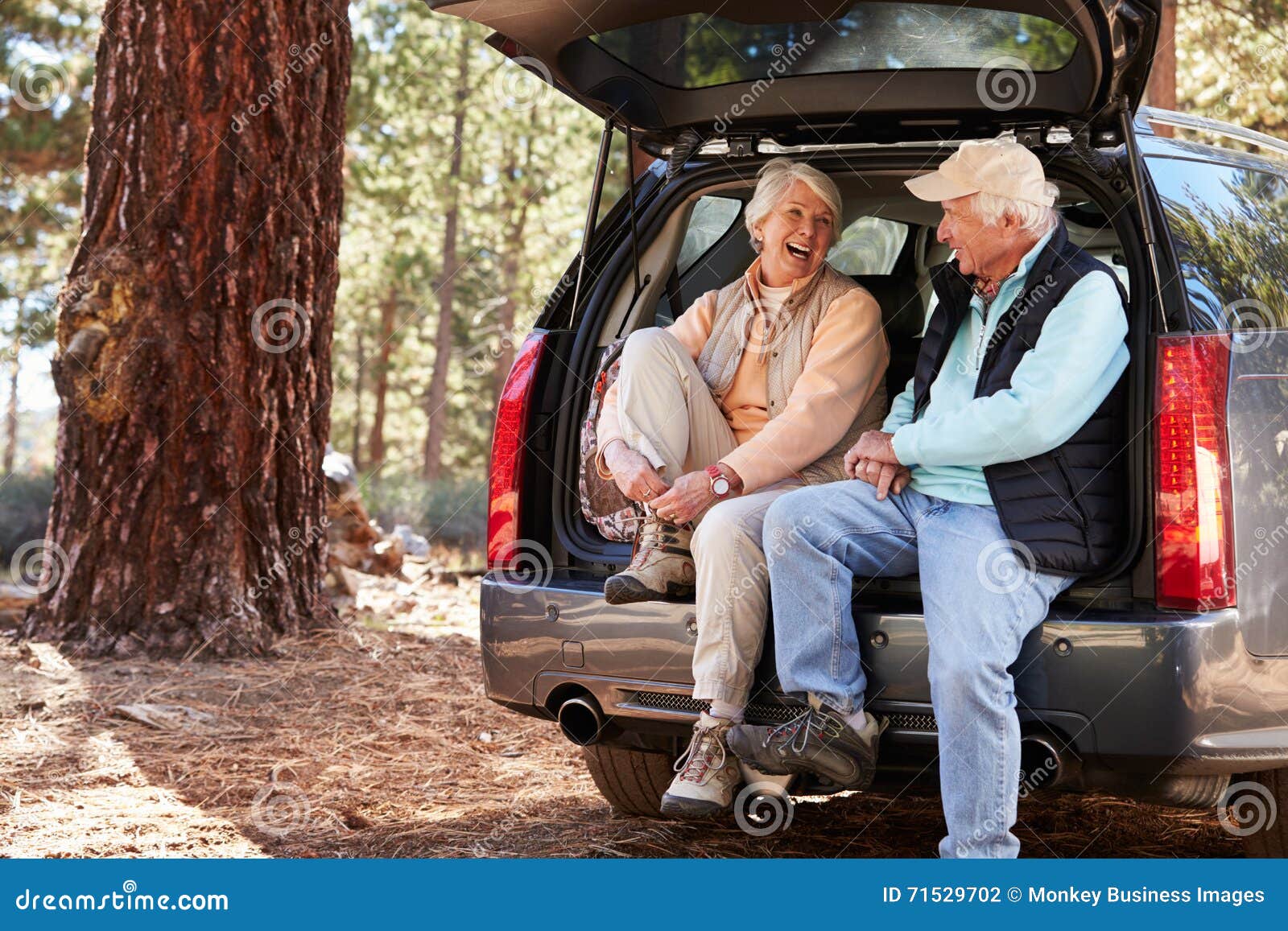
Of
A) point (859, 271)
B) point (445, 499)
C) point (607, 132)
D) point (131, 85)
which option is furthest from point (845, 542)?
point (445, 499)

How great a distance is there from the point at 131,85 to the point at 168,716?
2.63 metres

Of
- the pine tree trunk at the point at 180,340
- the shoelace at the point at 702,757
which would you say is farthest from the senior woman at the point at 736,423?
the pine tree trunk at the point at 180,340

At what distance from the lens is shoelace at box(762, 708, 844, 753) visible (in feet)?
9.15

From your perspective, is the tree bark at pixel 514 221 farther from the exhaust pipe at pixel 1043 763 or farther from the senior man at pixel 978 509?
the exhaust pipe at pixel 1043 763

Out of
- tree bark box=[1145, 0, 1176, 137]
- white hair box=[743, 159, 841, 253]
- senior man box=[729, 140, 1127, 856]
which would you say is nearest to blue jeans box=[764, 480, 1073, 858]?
senior man box=[729, 140, 1127, 856]

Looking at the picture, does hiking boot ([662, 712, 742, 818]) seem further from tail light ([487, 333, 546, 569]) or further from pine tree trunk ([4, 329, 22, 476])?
pine tree trunk ([4, 329, 22, 476])

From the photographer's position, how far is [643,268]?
377 centimetres

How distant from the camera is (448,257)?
20.4m

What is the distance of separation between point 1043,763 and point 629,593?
0.95 meters

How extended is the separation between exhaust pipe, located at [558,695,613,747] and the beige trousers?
0.31 metres

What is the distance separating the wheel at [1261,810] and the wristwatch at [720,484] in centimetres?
127

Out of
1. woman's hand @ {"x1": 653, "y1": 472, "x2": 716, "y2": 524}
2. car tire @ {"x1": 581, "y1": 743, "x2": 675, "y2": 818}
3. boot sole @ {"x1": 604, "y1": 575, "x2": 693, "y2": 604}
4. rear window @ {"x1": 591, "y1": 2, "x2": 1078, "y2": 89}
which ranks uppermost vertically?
rear window @ {"x1": 591, "y1": 2, "x2": 1078, "y2": 89}

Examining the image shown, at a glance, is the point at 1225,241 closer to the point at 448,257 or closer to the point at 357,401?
the point at 448,257

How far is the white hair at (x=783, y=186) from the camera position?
3.54 m
